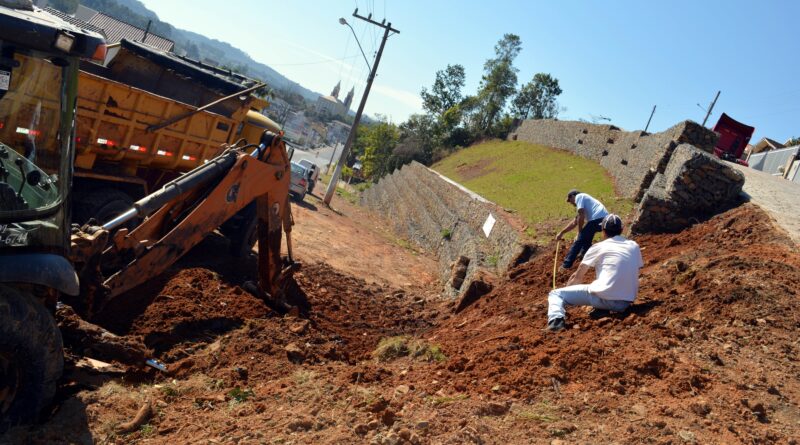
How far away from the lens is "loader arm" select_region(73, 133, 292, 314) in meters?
5.39

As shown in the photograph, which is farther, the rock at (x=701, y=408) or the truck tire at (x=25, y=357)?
the rock at (x=701, y=408)

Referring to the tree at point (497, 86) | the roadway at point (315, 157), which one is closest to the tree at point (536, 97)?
the tree at point (497, 86)

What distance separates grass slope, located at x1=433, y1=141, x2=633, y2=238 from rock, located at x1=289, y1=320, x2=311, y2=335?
28.7ft

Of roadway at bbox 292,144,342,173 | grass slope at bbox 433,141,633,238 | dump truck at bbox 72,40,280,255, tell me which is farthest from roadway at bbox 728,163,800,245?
roadway at bbox 292,144,342,173

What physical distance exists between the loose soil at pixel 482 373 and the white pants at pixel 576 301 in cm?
15

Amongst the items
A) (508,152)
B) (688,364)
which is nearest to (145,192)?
(688,364)

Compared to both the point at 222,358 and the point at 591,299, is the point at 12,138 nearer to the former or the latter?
the point at 222,358

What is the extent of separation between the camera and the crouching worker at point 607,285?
6699 mm

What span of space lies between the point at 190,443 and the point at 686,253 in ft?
23.6

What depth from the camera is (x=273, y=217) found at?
283 inches

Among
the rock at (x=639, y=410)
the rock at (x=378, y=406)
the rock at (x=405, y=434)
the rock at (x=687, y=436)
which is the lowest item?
the rock at (x=378, y=406)

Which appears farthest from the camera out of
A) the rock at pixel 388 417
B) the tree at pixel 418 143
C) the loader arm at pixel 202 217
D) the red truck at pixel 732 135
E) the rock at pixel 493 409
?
the tree at pixel 418 143

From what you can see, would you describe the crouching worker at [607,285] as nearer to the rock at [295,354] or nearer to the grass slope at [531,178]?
the rock at [295,354]

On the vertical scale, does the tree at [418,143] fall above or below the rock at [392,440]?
above
